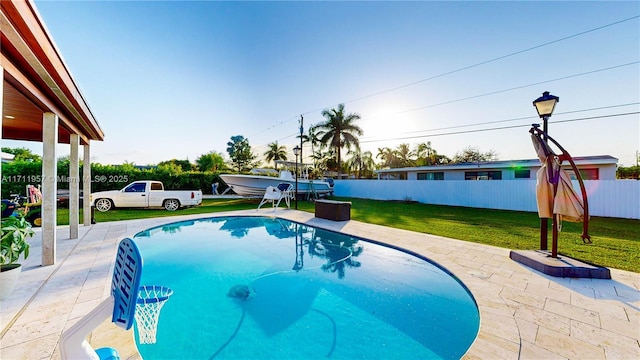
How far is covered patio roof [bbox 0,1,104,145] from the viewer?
202cm

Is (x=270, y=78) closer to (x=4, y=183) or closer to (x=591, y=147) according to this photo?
(x=4, y=183)

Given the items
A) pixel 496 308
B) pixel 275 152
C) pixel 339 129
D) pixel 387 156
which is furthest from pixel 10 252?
pixel 387 156

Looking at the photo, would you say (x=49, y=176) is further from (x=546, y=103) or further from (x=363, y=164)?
(x=363, y=164)

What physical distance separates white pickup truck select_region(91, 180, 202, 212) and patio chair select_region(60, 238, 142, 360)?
1167 centimetres

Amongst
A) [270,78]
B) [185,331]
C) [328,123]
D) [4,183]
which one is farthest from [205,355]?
[328,123]

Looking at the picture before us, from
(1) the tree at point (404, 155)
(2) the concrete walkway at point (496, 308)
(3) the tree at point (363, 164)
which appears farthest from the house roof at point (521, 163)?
(3) the tree at point (363, 164)

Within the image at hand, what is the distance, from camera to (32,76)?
302 centimetres

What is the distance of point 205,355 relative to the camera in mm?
2369

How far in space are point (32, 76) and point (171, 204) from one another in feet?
31.6

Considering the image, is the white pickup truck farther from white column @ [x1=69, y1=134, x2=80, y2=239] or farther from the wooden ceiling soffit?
the wooden ceiling soffit

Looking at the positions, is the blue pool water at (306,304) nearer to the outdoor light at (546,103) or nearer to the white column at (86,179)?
the white column at (86,179)

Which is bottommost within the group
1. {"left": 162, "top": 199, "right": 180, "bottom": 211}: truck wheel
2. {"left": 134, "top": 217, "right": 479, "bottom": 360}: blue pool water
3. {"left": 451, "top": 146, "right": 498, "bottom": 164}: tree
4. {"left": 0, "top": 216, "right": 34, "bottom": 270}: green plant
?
{"left": 134, "top": 217, "right": 479, "bottom": 360}: blue pool water

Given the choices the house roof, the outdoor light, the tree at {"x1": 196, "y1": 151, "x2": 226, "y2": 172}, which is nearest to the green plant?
the outdoor light

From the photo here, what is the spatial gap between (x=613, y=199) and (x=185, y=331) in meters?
14.2
